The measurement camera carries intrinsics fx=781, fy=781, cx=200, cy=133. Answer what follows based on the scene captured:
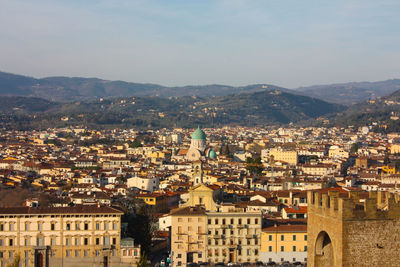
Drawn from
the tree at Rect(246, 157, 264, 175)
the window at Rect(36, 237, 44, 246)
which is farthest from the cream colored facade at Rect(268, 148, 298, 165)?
the window at Rect(36, 237, 44, 246)

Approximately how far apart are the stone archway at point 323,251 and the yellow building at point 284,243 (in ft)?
83.4

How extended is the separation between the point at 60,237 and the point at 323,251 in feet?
88.2

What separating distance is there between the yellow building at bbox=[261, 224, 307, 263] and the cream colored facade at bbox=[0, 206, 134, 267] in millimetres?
7646

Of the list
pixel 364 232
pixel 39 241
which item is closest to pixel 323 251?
pixel 364 232

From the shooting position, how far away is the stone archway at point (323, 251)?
14.7 metres

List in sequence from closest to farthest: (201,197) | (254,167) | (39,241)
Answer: (39,241) < (201,197) < (254,167)

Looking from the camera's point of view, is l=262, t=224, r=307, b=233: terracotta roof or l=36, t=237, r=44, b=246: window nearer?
l=36, t=237, r=44, b=246: window

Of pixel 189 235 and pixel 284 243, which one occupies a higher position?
pixel 189 235

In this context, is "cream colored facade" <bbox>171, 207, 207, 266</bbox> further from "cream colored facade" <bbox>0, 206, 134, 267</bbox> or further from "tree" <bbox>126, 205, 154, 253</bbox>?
"cream colored facade" <bbox>0, 206, 134, 267</bbox>

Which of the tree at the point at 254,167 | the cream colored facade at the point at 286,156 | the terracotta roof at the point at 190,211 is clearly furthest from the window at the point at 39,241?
the cream colored facade at the point at 286,156

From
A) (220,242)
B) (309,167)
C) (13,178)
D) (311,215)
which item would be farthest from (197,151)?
(311,215)

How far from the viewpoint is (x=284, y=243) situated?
40500 mm

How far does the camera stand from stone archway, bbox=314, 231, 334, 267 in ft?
48.3

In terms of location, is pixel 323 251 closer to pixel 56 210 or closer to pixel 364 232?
pixel 364 232
